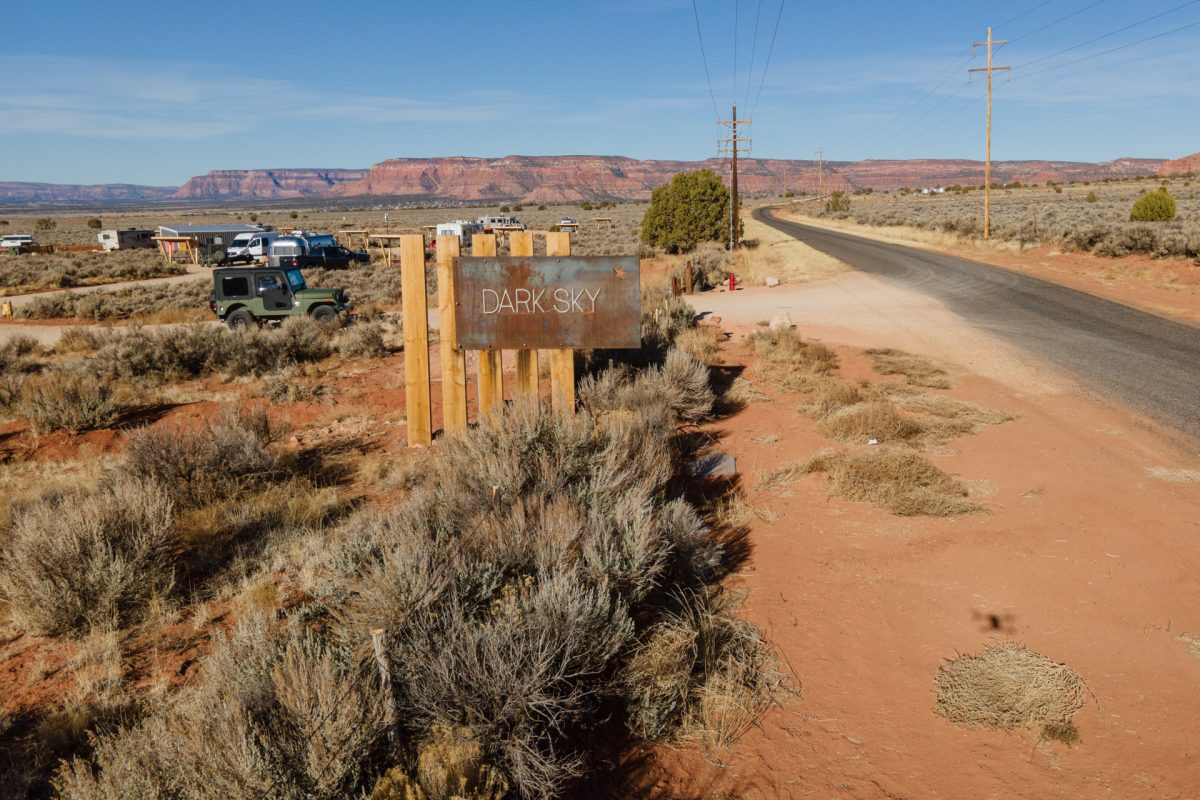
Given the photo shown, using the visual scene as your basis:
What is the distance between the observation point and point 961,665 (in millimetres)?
4676

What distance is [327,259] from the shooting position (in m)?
38.5

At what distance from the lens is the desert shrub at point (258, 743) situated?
9.57 ft

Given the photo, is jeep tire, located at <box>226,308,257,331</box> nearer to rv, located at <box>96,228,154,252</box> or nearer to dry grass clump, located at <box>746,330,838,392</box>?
dry grass clump, located at <box>746,330,838,392</box>

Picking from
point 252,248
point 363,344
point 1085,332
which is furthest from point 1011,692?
point 252,248

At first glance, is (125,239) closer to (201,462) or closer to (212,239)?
(212,239)

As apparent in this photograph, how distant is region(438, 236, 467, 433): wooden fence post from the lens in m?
8.43

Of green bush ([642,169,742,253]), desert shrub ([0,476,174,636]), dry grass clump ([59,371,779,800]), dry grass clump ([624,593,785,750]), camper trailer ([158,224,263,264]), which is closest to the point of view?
dry grass clump ([59,371,779,800])

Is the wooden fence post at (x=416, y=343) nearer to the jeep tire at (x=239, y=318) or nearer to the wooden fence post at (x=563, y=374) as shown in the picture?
the wooden fence post at (x=563, y=374)

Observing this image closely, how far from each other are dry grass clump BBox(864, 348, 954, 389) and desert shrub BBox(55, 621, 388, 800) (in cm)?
1013

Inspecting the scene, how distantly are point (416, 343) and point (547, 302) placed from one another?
1887 mm

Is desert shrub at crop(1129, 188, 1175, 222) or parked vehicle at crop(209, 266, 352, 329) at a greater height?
desert shrub at crop(1129, 188, 1175, 222)

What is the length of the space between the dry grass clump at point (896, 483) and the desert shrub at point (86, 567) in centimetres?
576

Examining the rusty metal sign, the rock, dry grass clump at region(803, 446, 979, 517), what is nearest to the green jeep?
the rusty metal sign

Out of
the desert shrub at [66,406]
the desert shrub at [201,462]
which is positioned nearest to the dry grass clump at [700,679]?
the desert shrub at [201,462]
